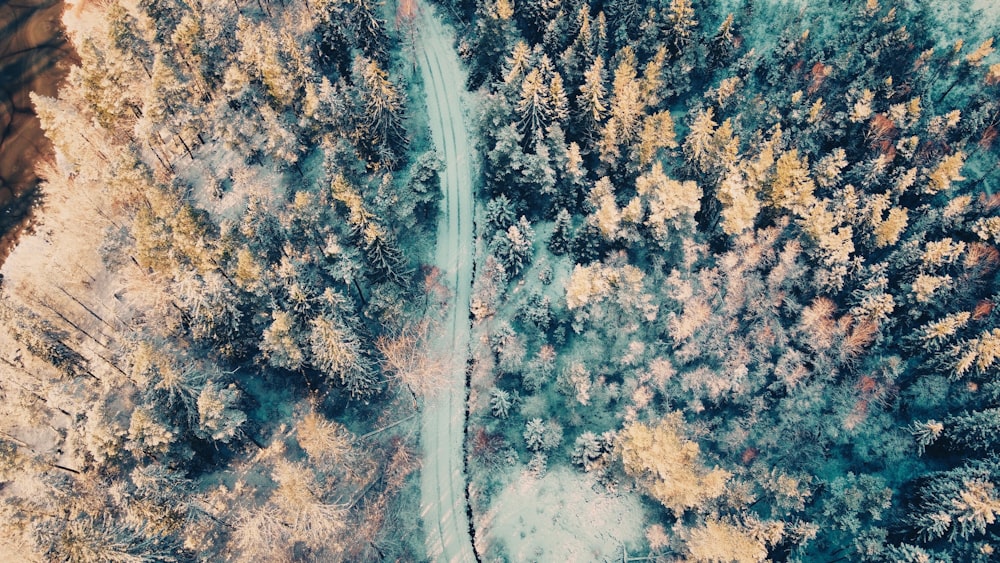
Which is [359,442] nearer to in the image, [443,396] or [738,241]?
[443,396]

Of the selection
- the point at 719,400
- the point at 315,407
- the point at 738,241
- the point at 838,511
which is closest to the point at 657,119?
the point at 738,241

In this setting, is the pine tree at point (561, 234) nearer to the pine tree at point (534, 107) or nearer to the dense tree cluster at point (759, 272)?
the dense tree cluster at point (759, 272)

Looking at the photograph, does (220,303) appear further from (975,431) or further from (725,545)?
(975,431)

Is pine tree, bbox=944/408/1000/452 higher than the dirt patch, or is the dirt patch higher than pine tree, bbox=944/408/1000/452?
the dirt patch

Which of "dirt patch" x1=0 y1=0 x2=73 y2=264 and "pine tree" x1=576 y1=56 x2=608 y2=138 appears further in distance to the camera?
"dirt patch" x1=0 y1=0 x2=73 y2=264

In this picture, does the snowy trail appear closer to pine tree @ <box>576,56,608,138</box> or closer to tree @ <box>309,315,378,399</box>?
tree @ <box>309,315,378,399</box>

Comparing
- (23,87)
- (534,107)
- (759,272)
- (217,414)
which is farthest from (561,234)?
(23,87)

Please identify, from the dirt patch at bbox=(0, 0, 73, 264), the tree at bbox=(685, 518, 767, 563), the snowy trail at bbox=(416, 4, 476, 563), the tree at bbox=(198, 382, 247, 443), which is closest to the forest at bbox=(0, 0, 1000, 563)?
the tree at bbox=(685, 518, 767, 563)

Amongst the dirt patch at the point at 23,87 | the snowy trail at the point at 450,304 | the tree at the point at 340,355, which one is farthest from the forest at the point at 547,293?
the dirt patch at the point at 23,87
